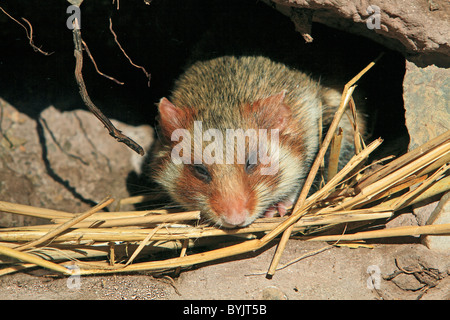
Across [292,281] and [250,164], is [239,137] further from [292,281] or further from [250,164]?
[292,281]

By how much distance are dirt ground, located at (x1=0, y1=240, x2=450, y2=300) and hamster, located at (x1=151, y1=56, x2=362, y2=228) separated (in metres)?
0.36

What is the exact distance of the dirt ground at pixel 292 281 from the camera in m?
2.71

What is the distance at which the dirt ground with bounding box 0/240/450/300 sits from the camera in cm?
271

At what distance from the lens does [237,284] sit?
2.76 metres

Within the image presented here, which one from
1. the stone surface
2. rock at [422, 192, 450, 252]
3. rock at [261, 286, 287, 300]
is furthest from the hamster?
rock at [422, 192, 450, 252]

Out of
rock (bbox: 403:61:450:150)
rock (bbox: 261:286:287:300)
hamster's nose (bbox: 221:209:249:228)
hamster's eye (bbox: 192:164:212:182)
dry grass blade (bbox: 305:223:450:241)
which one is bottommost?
rock (bbox: 261:286:287:300)

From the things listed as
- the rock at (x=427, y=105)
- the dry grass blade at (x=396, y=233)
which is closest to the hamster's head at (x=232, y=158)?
the dry grass blade at (x=396, y=233)

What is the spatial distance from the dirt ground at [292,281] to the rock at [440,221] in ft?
0.16

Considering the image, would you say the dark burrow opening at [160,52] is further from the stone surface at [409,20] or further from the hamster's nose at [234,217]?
the hamster's nose at [234,217]

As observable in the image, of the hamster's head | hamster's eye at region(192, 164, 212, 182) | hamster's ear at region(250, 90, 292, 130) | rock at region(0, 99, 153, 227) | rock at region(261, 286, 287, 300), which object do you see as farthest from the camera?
rock at region(0, 99, 153, 227)

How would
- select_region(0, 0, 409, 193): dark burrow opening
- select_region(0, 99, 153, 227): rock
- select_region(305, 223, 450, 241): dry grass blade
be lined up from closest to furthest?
select_region(305, 223, 450, 241): dry grass blade, select_region(0, 0, 409, 193): dark burrow opening, select_region(0, 99, 153, 227): rock

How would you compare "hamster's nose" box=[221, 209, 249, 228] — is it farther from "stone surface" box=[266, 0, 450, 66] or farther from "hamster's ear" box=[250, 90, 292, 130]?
"stone surface" box=[266, 0, 450, 66]

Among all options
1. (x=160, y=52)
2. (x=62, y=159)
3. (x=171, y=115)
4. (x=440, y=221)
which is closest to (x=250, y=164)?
(x=171, y=115)

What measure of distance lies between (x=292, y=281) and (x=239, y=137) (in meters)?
1.01
